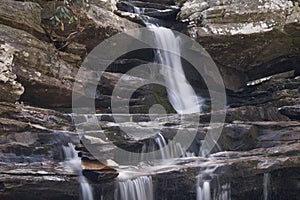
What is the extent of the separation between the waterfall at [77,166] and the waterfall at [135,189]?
431 millimetres

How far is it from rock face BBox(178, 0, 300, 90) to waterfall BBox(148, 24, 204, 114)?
0.62 metres

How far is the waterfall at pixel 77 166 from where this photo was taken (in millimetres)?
6051

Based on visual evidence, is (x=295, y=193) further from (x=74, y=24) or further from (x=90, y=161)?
(x=74, y=24)

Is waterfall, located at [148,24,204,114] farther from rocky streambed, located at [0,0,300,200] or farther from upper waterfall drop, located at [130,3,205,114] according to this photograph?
rocky streambed, located at [0,0,300,200]

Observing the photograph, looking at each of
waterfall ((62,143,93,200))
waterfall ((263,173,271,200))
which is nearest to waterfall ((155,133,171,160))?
waterfall ((62,143,93,200))

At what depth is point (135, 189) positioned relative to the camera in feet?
20.9

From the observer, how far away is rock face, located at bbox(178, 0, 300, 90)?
10922 millimetres

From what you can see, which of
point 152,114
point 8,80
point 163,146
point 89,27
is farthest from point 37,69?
point 163,146

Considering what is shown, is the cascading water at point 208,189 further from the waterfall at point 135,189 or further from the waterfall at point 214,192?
the waterfall at point 135,189

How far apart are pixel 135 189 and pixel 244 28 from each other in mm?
6118

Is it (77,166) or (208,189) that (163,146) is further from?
(77,166)

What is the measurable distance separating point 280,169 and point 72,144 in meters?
3.35

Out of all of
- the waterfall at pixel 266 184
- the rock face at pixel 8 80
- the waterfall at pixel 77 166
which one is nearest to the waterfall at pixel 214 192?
the waterfall at pixel 266 184

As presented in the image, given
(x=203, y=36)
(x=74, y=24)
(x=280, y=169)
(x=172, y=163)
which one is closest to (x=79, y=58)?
(x=74, y=24)
